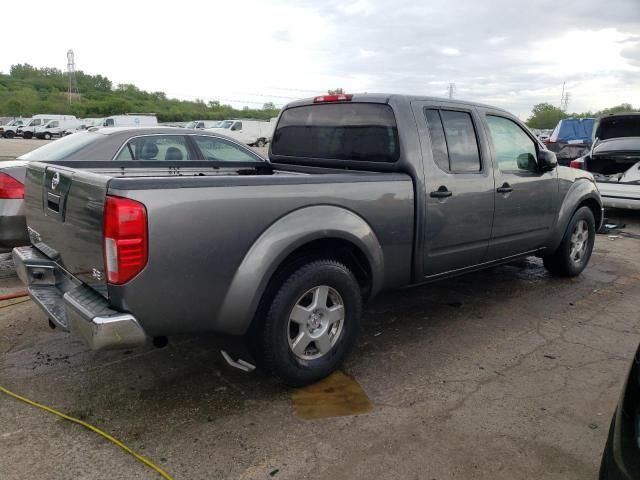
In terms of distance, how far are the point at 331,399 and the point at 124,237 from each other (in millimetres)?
1596

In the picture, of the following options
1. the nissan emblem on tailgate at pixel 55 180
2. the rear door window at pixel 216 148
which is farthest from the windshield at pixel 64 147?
the nissan emblem on tailgate at pixel 55 180

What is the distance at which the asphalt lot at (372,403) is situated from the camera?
261 cm

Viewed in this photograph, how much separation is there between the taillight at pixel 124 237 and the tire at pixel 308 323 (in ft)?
2.77

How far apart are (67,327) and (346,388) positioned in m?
1.70

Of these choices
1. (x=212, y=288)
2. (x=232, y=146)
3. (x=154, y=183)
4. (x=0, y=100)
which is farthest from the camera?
(x=0, y=100)

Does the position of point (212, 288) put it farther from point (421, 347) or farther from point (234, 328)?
point (421, 347)

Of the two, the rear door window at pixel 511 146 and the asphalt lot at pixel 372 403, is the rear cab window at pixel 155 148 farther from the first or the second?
the rear door window at pixel 511 146

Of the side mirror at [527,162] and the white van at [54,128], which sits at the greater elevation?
the side mirror at [527,162]

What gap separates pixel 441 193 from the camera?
154 inches

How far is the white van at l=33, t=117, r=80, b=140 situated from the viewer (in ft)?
141

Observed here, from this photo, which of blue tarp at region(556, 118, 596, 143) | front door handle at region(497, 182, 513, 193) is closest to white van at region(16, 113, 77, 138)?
blue tarp at region(556, 118, 596, 143)

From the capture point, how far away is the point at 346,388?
3355mm

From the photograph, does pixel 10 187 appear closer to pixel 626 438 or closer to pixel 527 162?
pixel 527 162

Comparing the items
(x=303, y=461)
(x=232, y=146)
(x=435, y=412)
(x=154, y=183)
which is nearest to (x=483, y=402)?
(x=435, y=412)
